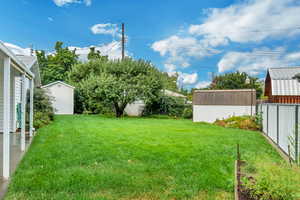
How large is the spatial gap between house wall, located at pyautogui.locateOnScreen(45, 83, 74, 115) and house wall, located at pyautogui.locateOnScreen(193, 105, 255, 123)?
11009 mm

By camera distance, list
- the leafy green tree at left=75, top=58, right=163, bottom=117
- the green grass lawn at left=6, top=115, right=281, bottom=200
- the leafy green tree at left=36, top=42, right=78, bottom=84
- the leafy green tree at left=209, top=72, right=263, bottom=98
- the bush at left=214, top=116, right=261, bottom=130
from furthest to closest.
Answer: the leafy green tree at left=209, top=72, right=263, bottom=98
the leafy green tree at left=36, top=42, right=78, bottom=84
the leafy green tree at left=75, top=58, right=163, bottom=117
the bush at left=214, top=116, right=261, bottom=130
the green grass lawn at left=6, top=115, right=281, bottom=200

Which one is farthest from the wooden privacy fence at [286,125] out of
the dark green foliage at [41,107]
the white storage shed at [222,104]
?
the dark green foliage at [41,107]

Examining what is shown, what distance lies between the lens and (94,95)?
14820mm

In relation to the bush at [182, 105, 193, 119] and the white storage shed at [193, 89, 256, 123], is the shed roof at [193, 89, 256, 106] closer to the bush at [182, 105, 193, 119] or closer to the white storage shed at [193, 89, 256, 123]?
the white storage shed at [193, 89, 256, 123]

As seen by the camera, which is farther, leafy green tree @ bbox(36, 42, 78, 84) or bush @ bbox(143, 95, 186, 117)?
leafy green tree @ bbox(36, 42, 78, 84)

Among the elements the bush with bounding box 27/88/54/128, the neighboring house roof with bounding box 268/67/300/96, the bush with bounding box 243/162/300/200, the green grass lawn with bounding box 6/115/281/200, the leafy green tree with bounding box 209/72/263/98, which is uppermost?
the leafy green tree with bounding box 209/72/263/98

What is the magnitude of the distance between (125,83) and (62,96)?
265 inches

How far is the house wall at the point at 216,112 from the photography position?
466 inches

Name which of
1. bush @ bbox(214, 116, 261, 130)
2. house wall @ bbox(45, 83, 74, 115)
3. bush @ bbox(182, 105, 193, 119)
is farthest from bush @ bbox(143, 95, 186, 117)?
house wall @ bbox(45, 83, 74, 115)

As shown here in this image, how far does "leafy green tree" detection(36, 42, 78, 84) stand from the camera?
1041 inches

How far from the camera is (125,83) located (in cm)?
1448

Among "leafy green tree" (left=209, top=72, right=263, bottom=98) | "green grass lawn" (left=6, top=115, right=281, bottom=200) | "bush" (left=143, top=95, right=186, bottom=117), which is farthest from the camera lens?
"leafy green tree" (left=209, top=72, right=263, bottom=98)

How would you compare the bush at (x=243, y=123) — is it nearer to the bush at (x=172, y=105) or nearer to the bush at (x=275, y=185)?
the bush at (x=172, y=105)

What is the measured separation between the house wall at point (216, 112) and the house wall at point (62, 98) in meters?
11.0
